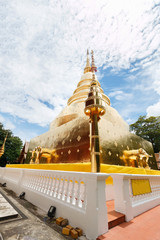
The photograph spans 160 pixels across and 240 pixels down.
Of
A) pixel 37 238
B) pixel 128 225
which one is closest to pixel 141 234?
pixel 128 225

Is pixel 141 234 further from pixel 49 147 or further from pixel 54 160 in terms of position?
pixel 49 147

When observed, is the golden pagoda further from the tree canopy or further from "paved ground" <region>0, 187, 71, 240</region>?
the tree canopy

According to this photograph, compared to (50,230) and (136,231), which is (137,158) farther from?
(50,230)

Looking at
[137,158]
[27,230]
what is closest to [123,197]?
[27,230]

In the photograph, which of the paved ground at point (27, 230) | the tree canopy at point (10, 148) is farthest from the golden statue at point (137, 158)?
the tree canopy at point (10, 148)

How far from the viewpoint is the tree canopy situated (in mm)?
19859

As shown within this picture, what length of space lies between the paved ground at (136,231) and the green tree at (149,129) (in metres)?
22.5

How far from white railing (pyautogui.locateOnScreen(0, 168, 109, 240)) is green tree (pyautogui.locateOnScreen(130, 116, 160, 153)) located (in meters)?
23.2

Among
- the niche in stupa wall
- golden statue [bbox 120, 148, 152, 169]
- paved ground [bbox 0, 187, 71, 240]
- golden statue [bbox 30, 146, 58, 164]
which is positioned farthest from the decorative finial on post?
golden statue [bbox 30, 146, 58, 164]

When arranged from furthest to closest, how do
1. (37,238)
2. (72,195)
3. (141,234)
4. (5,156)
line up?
(5,156) → (72,195) → (141,234) → (37,238)

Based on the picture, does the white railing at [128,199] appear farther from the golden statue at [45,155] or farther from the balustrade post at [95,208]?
the golden statue at [45,155]

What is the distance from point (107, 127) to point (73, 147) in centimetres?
279

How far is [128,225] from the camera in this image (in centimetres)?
209

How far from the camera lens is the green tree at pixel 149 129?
21.2m
